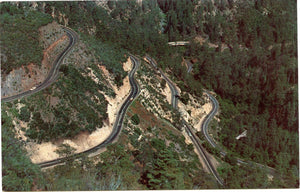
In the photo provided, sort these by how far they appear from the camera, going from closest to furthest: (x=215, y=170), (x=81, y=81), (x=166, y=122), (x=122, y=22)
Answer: (x=81, y=81) < (x=215, y=170) < (x=166, y=122) < (x=122, y=22)

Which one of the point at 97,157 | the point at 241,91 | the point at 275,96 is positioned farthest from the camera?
the point at 241,91

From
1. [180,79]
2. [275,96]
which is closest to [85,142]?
[180,79]

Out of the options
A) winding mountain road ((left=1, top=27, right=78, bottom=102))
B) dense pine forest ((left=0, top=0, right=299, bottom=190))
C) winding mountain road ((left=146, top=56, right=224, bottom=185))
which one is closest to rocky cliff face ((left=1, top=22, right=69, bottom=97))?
winding mountain road ((left=1, top=27, right=78, bottom=102))

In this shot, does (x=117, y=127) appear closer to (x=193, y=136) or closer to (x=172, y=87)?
(x=193, y=136)

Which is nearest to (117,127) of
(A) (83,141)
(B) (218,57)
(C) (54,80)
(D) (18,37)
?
(A) (83,141)

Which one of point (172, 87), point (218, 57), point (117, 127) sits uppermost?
point (117, 127)

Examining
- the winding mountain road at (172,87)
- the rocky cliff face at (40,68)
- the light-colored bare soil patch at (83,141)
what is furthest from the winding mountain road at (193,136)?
the rocky cliff face at (40,68)

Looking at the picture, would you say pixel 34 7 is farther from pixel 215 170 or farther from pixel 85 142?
pixel 215 170
